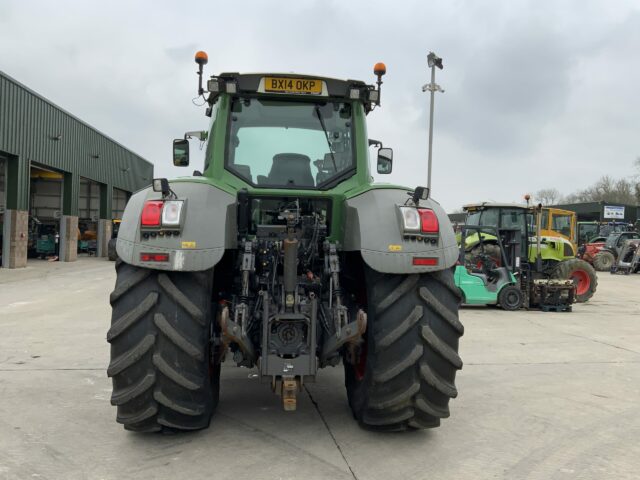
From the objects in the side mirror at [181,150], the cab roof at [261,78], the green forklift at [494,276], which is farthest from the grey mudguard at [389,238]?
the green forklift at [494,276]

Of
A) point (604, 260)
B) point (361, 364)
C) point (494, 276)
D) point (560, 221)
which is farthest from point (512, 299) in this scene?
point (604, 260)

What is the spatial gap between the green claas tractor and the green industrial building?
1966 centimetres

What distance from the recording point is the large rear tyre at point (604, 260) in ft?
93.2

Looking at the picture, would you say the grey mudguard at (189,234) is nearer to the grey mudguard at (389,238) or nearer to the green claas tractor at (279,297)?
the green claas tractor at (279,297)

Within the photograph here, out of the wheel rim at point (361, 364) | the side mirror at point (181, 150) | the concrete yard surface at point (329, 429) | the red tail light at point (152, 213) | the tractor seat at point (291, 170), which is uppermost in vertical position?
the side mirror at point (181, 150)

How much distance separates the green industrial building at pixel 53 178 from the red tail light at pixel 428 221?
2064cm

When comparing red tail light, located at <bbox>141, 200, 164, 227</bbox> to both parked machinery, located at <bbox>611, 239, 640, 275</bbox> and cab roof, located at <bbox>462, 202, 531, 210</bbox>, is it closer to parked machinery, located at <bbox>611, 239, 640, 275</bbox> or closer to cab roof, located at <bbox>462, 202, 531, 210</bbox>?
cab roof, located at <bbox>462, 202, 531, 210</bbox>

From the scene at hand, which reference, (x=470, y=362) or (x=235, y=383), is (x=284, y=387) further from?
(x=470, y=362)

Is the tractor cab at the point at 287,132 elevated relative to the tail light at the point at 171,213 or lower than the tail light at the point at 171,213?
elevated

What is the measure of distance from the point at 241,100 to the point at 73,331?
567 cm

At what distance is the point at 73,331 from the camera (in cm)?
847

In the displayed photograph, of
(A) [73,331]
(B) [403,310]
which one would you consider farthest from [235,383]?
(A) [73,331]

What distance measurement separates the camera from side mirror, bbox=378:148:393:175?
5.54m

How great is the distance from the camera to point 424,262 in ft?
11.8
